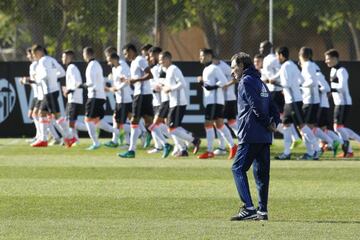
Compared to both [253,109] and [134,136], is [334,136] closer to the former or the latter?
[134,136]

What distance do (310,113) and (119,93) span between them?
4.57 m

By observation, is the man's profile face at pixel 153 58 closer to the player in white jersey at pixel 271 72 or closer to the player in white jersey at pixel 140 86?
the player in white jersey at pixel 140 86

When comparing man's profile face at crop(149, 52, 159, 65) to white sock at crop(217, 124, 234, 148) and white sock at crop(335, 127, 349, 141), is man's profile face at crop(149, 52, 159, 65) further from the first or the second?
white sock at crop(335, 127, 349, 141)

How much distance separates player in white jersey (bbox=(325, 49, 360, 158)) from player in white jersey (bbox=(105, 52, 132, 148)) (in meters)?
4.46

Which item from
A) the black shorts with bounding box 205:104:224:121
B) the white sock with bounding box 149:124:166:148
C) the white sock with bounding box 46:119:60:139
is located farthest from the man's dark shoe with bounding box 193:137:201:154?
the white sock with bounding box 46:119:60:139

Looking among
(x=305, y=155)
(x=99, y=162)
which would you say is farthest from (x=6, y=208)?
(x=305, y=155)

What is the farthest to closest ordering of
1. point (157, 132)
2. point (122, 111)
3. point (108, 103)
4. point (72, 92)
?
point (108, 103), point (72, 92), point (122, 111), point (157, 132)

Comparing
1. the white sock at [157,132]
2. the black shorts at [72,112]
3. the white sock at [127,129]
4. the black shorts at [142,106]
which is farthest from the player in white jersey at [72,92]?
the white sock at [157,132]

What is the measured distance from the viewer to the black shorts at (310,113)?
79.5 feet

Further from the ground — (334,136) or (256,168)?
(256,168)

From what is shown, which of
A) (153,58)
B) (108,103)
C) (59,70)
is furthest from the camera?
A: (108,103)

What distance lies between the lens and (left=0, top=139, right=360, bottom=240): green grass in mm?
12914

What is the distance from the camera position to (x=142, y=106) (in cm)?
2498

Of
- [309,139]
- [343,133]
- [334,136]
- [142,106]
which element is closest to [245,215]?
[309,139]
